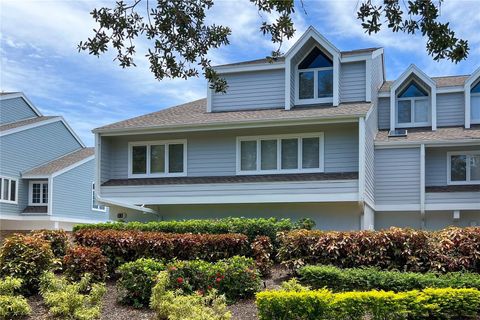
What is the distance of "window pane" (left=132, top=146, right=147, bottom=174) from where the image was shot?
1933cm

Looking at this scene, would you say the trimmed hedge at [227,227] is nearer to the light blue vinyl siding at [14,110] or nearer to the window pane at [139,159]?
the window pane at [139,159]

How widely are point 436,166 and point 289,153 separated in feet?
18.8

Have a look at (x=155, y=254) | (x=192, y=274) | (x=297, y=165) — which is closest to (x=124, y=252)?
(x=155, y=254)

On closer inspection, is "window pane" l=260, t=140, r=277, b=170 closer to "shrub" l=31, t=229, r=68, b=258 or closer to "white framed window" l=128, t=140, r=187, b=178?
"white framed window" l=128, t=140, r=187, b=178

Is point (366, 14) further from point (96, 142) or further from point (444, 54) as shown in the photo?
point (96, 142)

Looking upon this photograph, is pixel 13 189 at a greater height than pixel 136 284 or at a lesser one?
greater

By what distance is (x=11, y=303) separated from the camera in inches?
348

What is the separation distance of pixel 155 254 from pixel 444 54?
315 inches

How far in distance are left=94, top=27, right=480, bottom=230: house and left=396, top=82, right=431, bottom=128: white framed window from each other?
6cm

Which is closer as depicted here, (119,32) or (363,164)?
(119,32)

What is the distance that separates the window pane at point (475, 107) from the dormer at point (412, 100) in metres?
1.45

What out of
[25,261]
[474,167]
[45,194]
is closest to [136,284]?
[25,261]

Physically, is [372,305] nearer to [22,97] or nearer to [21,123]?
[21,123]

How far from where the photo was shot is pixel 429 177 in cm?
1919
